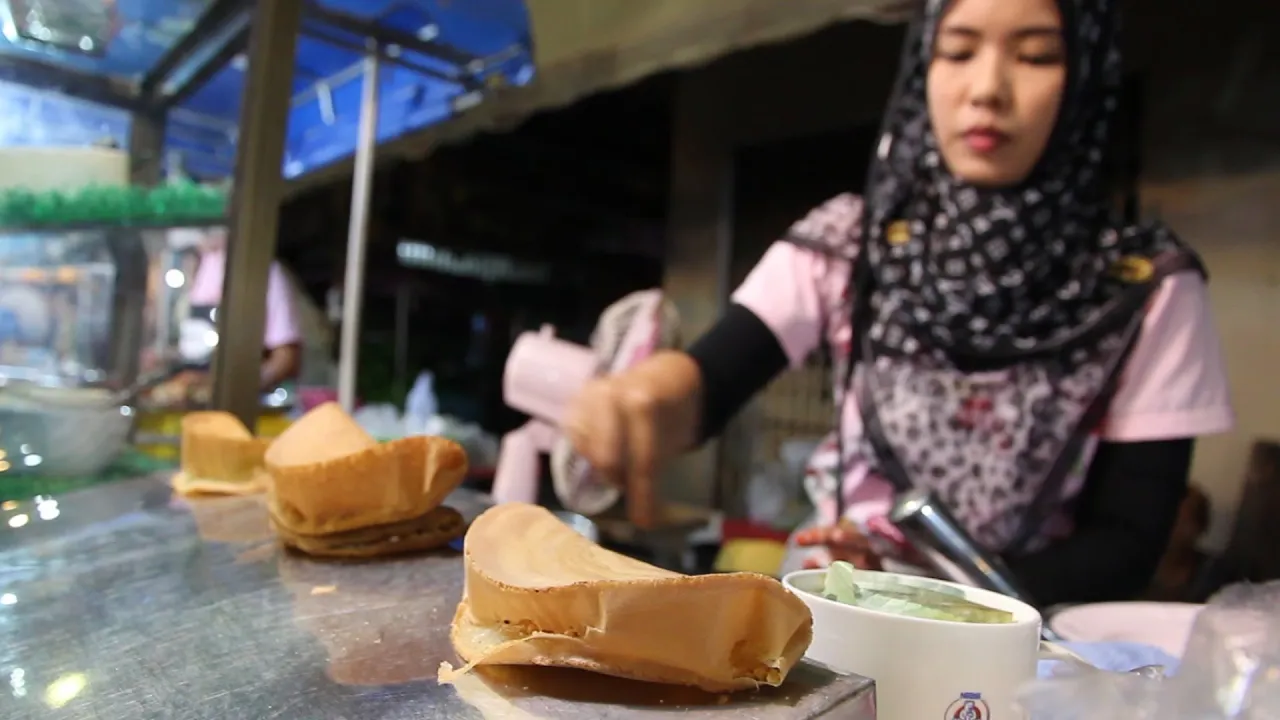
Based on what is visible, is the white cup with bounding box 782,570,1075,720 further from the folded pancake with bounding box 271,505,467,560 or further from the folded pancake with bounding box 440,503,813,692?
the folded pancake with bounding box 271,505,467,560

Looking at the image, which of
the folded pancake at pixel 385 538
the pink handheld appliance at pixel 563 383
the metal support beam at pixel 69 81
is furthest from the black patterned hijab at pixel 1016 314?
the metal support beam at pixel 69 81

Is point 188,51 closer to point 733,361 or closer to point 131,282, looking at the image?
point 131,282

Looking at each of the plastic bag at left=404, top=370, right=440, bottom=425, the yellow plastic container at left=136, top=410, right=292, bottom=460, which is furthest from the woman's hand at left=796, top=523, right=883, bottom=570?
the plastic bag at left=404, top=370, right=440, bottom=425

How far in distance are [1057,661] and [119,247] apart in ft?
3.21

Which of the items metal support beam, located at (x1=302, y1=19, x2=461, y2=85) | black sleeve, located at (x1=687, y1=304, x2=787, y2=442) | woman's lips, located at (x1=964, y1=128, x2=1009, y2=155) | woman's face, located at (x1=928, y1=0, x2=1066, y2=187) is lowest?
black sleeve, located at (x1=687, y1=304, x2=787, y2=442)

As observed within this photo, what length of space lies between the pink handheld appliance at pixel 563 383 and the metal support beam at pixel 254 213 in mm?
280

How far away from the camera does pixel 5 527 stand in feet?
1.80

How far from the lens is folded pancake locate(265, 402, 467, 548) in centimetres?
50

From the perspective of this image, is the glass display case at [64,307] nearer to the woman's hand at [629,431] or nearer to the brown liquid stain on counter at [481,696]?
the woman's hand at [629,431]

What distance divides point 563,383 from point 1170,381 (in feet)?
1.92

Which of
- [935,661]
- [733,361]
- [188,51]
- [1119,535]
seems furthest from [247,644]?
[188,51]

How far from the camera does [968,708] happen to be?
1.01 ft

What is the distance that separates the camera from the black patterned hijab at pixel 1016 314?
74cm

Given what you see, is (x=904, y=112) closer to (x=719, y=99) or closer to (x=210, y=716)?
(x=210, y=716)
